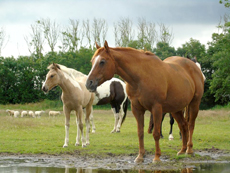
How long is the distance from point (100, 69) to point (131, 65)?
26.9 inches

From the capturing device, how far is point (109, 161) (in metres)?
7.74

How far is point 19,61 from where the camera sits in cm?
3578

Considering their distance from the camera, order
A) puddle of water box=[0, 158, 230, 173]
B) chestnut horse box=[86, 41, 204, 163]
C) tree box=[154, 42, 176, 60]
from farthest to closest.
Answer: tree box=[154, 42, 176, 60]
chestnut horse box=[86, 41, 204, 163]
puddle of water box=[0, 158, 230, 173]

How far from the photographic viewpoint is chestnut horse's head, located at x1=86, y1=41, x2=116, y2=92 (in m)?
6.82

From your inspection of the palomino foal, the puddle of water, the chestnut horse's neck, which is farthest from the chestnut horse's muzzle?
the palomino foal

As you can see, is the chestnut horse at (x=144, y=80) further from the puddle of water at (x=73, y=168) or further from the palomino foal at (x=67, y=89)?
the palomino foal at (x=67, y=89)

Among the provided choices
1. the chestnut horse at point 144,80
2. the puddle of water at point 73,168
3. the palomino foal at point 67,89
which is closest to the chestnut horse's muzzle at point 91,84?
the chestnut horse at point 144,80

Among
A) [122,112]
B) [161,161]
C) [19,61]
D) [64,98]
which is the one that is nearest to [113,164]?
[161,161]

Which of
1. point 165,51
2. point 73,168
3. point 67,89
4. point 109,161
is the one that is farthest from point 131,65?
point 165,51

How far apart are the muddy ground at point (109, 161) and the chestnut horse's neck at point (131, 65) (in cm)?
171

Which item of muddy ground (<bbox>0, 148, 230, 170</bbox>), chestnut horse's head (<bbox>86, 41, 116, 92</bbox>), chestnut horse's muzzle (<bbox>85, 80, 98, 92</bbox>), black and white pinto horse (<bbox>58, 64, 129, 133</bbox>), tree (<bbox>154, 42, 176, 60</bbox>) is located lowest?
muddy ground (<bbox>0, 148, 230, 170</bbox>)

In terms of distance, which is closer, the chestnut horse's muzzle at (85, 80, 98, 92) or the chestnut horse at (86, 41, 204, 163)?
the chestnut horse's muzzle at (85, 80, 98, 92)

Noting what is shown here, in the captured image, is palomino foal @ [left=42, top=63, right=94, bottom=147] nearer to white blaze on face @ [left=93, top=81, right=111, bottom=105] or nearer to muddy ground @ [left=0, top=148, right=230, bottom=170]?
muddy ground @ [left=0, top=148, right=230, bottom=170]

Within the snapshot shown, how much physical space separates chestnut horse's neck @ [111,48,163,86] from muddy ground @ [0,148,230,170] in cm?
171
